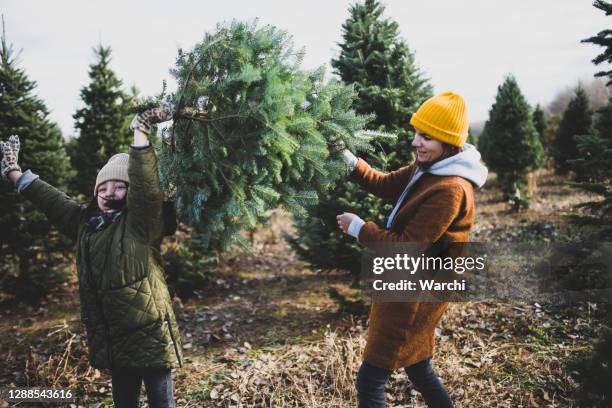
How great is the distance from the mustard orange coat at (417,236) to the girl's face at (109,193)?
154cm

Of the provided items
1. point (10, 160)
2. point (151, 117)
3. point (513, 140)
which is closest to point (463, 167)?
point (151, 117)

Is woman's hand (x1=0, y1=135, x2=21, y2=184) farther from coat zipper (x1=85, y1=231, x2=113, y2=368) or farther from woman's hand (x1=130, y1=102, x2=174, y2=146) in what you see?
woman's hand (x1=130, y1=102, x2=174, y2=146)

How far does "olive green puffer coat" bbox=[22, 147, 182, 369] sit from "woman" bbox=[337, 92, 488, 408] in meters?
1.24

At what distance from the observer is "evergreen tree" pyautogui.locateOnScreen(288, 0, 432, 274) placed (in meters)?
4.52

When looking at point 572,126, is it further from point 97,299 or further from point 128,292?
point 97,299

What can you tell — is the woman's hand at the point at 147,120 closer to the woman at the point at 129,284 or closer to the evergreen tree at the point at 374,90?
the woman at the point at 129,284

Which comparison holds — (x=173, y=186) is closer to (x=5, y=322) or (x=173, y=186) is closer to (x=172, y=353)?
(x=172, y=353)

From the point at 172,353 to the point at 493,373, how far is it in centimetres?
296

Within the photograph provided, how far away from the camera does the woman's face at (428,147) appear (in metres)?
2.56

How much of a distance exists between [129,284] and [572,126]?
676 inches

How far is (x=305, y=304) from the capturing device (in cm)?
605

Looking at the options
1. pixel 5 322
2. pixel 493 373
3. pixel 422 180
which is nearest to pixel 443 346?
pixel 493 373

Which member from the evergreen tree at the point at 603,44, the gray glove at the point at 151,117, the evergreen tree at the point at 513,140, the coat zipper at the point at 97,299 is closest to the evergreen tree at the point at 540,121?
the evergreen tree at the point at 513,140

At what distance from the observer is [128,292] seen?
2.45 meters
